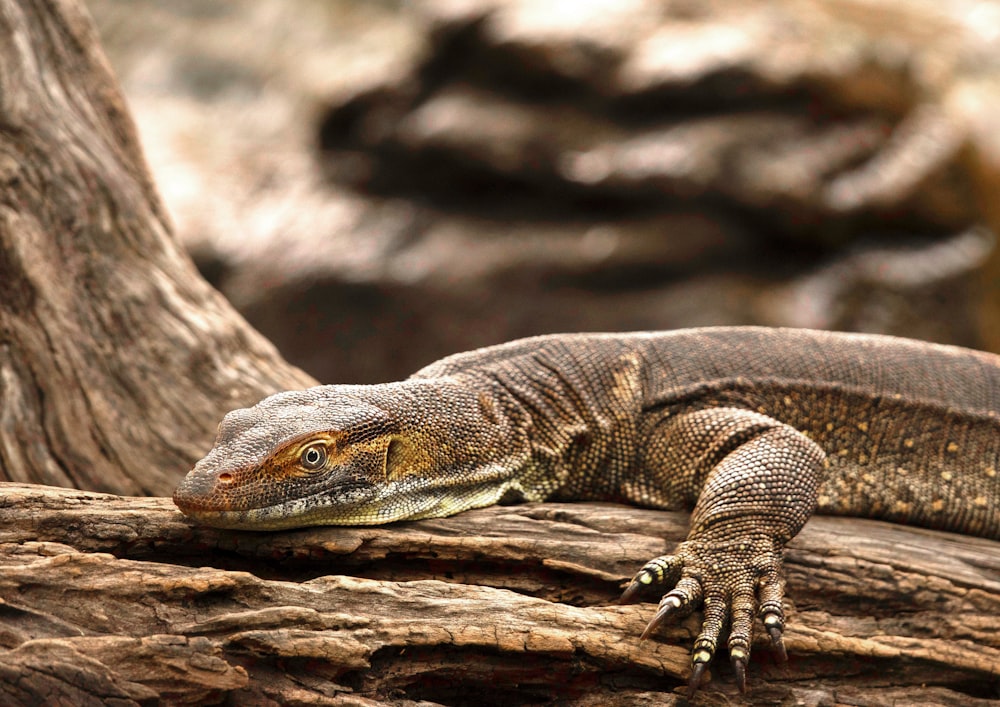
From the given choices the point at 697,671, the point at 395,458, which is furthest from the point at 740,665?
the point at 395,458

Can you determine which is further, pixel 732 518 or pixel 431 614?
pixel 732 518

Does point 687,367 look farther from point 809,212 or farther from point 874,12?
point 874,12

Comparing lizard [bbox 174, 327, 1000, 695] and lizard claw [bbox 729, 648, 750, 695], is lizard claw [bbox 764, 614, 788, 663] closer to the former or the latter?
lizard [bbox 174, 327, 1000, 695]

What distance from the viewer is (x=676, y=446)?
5438 millimetres

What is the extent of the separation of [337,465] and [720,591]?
1981mm

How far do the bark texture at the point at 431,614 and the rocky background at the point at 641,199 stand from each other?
8383 mm

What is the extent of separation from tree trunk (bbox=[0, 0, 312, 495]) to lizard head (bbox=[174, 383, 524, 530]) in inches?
53.1

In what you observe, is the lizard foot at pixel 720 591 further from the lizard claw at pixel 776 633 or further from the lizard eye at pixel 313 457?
the lizard eye at pixel 313 457

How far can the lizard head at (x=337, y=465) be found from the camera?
4305 mm

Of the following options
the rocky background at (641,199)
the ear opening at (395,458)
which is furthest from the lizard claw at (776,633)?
the rocky background at (641,199)

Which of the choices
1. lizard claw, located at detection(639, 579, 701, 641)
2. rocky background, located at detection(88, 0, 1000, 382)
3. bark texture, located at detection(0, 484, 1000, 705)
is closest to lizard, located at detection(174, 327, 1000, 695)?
lizard claw, located at detection(639, 579, 701, 641)

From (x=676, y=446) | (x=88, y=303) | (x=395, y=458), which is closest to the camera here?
(x=395, y=458)

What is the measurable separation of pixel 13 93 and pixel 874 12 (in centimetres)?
1406

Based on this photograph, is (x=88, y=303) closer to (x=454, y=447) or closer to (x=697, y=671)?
(x=454, y=447)
